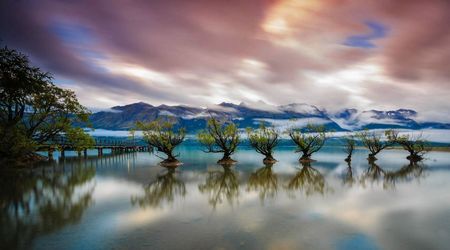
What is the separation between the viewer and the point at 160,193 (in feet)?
92.4

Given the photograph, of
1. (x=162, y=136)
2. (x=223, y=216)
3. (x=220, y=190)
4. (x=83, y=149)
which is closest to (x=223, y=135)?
(x=162, y=136)

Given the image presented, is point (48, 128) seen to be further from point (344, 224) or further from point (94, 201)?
point (344, 224)

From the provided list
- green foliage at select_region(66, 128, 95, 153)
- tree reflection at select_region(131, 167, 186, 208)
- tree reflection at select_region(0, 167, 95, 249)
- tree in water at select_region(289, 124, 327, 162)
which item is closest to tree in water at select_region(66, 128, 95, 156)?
green foliage at select_region(66, 128, 95, 153)

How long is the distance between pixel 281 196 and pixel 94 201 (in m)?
15.6

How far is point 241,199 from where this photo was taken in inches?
1000

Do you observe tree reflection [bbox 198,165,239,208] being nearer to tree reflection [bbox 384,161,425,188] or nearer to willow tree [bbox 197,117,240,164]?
tree reflection [bbox 384,161,425,188]

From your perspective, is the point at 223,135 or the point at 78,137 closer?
the point at 78,137

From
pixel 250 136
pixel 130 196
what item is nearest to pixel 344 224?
pixel 130 196

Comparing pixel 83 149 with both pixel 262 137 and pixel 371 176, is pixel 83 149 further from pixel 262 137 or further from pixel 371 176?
pixel 371 176

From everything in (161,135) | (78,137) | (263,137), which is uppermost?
(78,137)

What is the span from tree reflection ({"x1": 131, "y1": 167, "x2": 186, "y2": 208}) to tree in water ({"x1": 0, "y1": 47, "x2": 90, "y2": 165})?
70.5ft

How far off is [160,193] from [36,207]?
9.82 meters

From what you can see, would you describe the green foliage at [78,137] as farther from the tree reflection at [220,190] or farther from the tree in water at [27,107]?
the tree reflection at [220,190]

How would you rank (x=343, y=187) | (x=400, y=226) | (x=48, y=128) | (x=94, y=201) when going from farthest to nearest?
(x=48, y=128) → (x=343, y=187) → (x=94, y=201) → (x=400, y=226)
